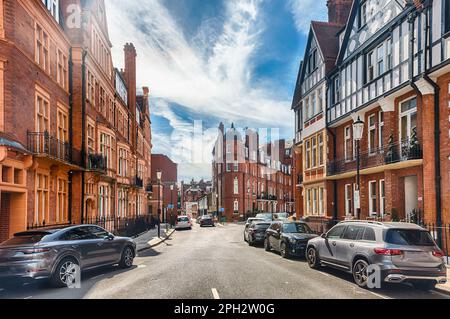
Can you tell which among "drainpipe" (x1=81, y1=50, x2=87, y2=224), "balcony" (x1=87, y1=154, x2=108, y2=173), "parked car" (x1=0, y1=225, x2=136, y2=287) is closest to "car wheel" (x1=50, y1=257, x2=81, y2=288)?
"parked car" (x1=0, y1=225, x2=136, y2=287)

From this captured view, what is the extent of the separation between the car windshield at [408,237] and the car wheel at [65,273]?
8354mm

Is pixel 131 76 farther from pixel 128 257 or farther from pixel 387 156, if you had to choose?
pixel 128 257

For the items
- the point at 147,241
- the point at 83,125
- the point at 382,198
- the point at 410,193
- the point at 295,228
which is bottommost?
the point at 147,241

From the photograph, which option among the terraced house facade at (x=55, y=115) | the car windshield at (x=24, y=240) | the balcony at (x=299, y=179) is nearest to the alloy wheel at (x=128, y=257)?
the car windshield at (x=24, y=240)

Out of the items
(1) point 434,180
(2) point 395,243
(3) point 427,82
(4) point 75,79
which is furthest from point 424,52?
(4) point 75,79

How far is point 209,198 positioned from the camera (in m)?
86.9

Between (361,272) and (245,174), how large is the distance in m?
59.8

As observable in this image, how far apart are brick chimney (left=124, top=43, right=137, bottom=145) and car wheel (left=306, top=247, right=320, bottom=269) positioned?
31209mm

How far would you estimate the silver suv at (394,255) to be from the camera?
8.95 meters

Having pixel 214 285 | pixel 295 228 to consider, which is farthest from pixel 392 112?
pixel 214 285

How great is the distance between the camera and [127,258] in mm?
12961

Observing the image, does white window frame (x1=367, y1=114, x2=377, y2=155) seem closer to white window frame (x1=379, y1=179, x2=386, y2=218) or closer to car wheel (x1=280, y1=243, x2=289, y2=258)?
white window frame (x1=379, y1=179, x2=386, y2=218)

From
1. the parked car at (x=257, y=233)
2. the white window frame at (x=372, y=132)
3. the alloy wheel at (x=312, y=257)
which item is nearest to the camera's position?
the alloy wheel at (x=312, y=257)

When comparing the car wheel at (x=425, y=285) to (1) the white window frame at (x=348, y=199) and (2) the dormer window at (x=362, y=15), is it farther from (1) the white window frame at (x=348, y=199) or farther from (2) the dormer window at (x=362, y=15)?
(2) the dormer window at (x=362, y=15)
